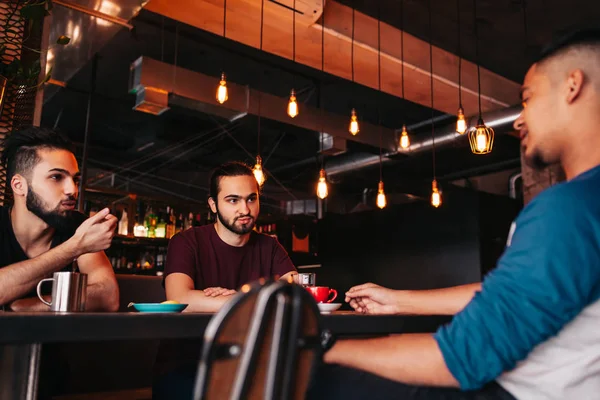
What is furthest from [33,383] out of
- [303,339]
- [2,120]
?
[2,120]

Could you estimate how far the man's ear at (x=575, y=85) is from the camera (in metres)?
1.08

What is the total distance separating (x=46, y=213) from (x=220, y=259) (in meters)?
0.80

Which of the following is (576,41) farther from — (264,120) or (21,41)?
(264,120)

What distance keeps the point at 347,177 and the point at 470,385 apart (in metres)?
6.49

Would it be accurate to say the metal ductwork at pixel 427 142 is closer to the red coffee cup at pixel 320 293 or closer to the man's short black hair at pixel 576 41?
the red coffee cup at pixel 320 293

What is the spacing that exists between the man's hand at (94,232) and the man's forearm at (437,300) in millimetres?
914

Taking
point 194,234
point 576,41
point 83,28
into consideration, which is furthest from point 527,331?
point 83,28

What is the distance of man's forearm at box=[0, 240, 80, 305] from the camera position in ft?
5.29

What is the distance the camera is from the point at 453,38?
4.99 metres

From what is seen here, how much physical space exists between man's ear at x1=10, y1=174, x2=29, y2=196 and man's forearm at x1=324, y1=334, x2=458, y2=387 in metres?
1.51

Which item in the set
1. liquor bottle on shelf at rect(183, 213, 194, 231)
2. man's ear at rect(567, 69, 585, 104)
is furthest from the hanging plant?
liquor bottle on shelf at rect(183, 213, 194, 231)

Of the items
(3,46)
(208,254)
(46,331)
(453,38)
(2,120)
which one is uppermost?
(453,38)

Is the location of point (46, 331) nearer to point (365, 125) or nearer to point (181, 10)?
point (181, 10)

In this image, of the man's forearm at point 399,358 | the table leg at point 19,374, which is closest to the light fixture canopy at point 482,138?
the man's forearm at point 399,358
